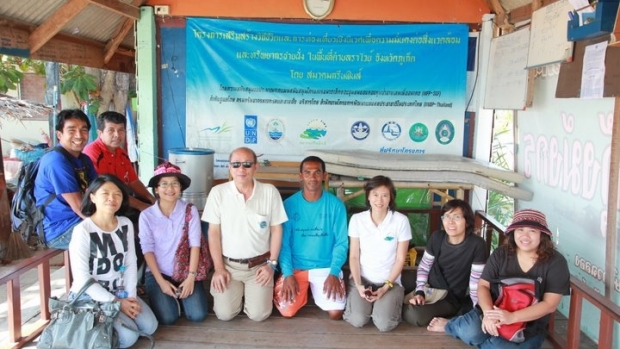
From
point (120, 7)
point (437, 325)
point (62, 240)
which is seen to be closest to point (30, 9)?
point (120, 7)

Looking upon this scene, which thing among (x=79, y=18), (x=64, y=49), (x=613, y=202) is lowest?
(x=613, y=202)

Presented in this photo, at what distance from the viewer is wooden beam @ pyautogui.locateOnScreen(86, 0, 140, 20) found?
165 inches

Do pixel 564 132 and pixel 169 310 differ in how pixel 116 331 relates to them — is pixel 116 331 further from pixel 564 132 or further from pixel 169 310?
pixel 564 132

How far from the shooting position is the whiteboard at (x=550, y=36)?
3.44 meters

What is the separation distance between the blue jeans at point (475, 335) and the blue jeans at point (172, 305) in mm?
1597

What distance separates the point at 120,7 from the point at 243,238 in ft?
8.49

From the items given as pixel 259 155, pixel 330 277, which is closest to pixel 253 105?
pixel 259 155

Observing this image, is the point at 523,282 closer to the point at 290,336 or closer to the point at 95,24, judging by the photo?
the point at 290,336

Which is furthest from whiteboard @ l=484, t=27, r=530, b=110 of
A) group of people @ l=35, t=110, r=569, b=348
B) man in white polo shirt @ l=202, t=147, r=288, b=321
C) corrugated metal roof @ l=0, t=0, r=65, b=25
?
corrugated metal roof @ l=0, t=0, r=65, b=25

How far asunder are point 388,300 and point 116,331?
5.45ft

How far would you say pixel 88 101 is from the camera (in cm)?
790

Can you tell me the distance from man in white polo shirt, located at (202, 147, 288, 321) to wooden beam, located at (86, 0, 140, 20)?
6.50 feet

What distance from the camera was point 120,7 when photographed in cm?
455

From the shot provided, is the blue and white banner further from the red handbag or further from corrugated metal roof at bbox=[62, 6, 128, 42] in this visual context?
the red handbag
